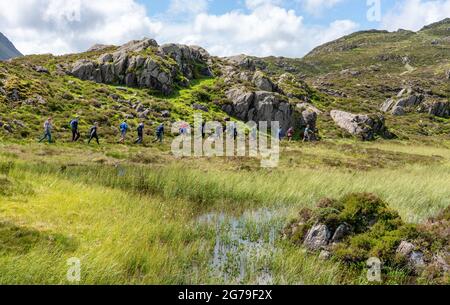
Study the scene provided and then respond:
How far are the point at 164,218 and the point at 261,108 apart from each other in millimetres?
49370

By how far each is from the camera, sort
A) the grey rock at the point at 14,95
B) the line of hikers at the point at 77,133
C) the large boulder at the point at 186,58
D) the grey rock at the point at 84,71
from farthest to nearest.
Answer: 1. the large boulder at the point at 186,58
2. the grey rock at the point at 84,71
3. the grey rock at the point at 14,95
4. the line of hikers at the point at 77,133

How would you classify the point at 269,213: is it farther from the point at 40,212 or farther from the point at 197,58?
the point at 197,58

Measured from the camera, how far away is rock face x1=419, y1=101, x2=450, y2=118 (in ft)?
406

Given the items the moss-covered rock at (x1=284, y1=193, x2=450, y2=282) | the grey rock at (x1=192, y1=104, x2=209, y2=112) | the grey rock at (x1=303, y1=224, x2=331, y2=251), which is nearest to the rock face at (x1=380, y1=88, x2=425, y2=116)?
the grey rock at (x1=192, y1=104, x2=209, y2=112)

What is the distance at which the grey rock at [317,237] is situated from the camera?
13.4m

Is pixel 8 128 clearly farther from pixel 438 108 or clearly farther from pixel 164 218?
pixel 438 108

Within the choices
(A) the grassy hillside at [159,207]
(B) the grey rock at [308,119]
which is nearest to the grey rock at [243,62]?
(B) the grey rock at [308,119]

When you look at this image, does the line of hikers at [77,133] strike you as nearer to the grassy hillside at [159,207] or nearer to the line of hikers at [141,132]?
the line of hikers at [141,132]

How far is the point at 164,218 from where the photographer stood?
15352 millimetres

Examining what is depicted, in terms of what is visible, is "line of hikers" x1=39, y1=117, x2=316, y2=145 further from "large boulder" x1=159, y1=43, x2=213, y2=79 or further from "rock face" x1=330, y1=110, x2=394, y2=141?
"large boulder" x1=159, y1=43, x2=213, y2=79

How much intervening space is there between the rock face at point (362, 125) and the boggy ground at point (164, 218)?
4348 centimetres

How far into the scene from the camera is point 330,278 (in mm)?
10852
